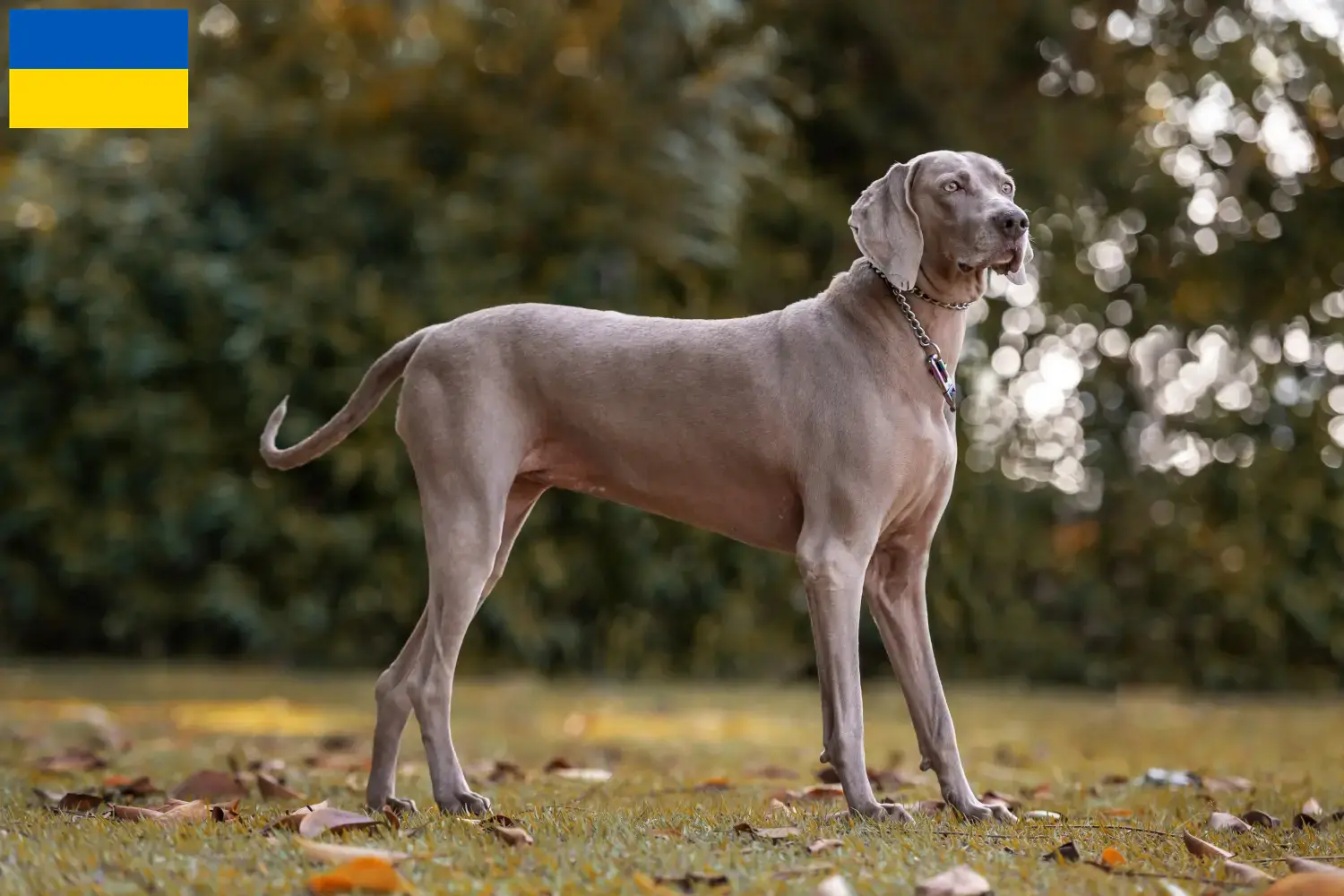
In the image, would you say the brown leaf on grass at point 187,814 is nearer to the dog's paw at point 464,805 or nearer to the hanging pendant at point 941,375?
the dog's paw at point 464,805

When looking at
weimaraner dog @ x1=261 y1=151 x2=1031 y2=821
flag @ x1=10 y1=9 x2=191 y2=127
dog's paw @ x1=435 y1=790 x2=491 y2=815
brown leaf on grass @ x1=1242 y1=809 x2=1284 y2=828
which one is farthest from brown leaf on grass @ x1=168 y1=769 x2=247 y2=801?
flag @ x1=10 y1=9 x2=191 y2=127

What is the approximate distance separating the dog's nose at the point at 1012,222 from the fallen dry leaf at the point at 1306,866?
1.65 m

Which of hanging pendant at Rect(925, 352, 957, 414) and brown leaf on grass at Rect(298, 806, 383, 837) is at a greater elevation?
hanging pendant at Rect(925, 352, 957, 414)

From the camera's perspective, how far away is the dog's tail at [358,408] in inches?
168

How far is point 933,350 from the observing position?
153 inches

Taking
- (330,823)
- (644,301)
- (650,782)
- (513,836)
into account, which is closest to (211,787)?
(330,823)

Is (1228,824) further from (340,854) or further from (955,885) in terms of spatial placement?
(340,854)

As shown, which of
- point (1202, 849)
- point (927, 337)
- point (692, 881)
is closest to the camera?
point (692, 881)

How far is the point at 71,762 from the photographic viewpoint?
508cm

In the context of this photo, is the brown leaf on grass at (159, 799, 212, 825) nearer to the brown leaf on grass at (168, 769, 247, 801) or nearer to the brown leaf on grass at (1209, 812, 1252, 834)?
the brown leaf on grass at (168, 769, 247, 801)

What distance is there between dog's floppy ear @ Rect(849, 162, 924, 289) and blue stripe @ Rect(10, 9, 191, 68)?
18.0ft

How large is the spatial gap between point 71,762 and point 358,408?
6.26ft

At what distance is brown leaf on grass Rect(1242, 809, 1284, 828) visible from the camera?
3.86 m

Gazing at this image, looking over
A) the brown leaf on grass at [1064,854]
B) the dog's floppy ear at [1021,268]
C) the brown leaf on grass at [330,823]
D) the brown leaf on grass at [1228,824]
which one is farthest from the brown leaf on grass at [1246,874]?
the brown leaf on grass at [330,823]
